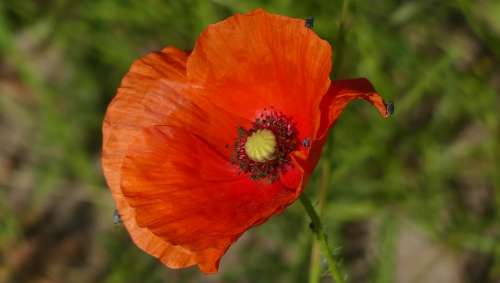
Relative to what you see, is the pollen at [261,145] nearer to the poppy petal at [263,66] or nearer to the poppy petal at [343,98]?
the poppy petal at [263,66]

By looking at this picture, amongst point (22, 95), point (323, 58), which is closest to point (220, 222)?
point (323, 58)

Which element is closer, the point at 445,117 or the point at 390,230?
the point at 390,230

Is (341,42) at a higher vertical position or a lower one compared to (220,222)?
higher

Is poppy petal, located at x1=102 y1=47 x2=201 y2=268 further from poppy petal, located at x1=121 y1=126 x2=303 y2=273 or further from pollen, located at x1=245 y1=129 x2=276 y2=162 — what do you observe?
pollen, located at x1=245 y1=129 x2=276 y2=162

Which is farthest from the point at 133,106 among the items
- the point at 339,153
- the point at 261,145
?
the point at 339,153

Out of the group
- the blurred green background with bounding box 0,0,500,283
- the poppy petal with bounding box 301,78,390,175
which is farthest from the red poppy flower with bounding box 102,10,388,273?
the blurred green background with bounding box 0,0,500,283

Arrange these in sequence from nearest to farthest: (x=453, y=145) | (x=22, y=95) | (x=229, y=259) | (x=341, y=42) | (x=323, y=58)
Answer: (x=323, y=58) < (x=341, y=42) < (x=453, y=145) < (x=229, y=259) < (x=22, y=95)

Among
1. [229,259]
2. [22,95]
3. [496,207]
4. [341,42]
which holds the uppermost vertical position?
[341,42]

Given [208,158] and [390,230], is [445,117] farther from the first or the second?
[208,158]
